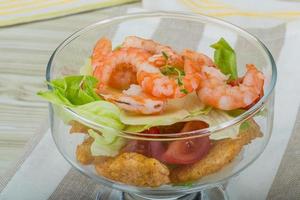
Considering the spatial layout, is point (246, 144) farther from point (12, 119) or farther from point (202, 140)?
point (12, 119)

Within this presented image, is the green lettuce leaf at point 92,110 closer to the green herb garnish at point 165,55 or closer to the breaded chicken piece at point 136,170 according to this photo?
the breaded chicken piece at point 136,170

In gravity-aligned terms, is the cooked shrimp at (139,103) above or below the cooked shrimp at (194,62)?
below

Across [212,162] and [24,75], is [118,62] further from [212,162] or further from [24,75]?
[24,75]

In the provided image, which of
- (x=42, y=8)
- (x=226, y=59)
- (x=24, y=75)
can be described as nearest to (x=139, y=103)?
(x=226, y=59)

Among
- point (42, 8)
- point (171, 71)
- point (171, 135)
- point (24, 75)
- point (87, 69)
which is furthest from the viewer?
point (42, 8)

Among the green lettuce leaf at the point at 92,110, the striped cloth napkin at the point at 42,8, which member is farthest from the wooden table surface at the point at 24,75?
the green lettuce leaf at the point at 92,110

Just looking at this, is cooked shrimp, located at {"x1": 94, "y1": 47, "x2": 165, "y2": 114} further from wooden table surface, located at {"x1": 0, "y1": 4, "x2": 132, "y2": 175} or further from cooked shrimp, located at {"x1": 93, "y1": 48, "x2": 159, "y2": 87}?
wooden table surface, located at {"x1": 0, "y1": 4, "x2": 132, "y2": 175}
